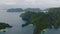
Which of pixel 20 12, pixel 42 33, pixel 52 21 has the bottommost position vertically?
pixel 42 33

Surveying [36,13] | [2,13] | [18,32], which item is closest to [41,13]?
[36,13]

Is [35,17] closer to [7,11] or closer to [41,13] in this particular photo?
[41,13]

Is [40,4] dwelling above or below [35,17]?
above

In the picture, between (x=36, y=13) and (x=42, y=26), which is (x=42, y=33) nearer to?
(x=42, y=26)

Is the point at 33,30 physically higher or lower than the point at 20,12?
lower

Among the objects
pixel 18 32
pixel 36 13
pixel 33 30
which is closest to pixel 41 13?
pixel 36 13
